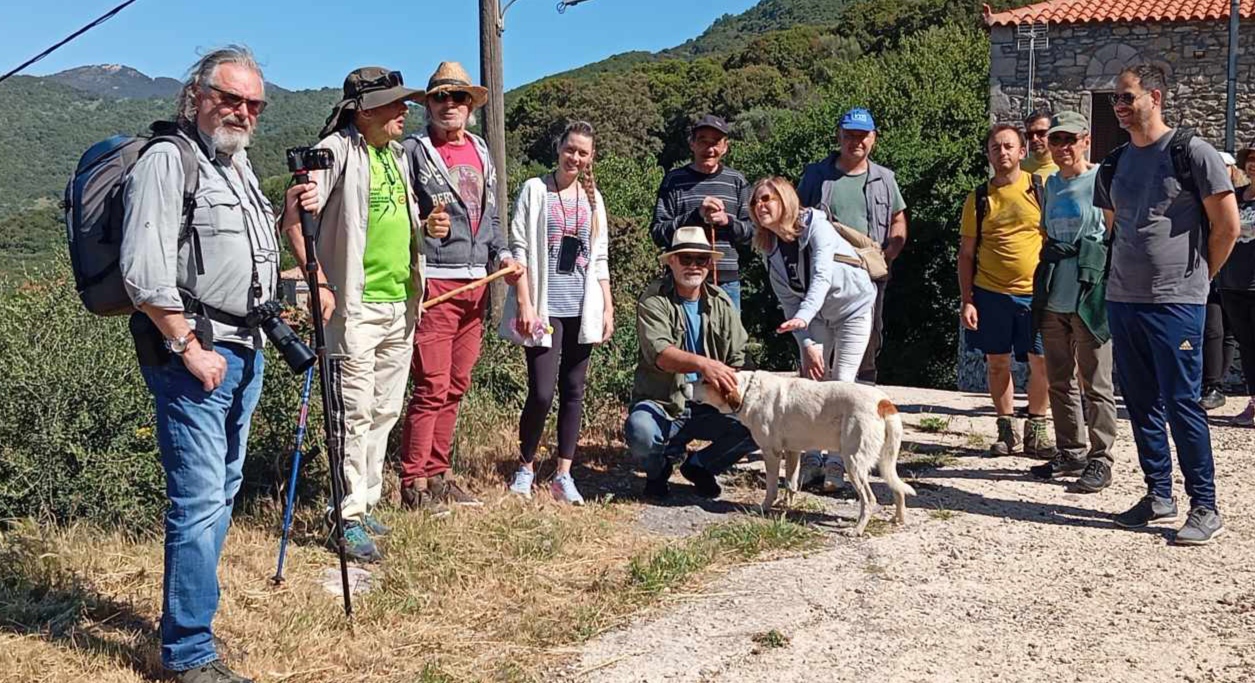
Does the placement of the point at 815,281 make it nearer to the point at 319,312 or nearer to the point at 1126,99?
the point at 1126,99

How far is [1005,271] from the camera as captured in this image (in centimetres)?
610

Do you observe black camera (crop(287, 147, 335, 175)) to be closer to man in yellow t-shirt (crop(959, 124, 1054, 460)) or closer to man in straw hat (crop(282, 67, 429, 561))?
man in straw hat (crop(282, 67, 429, 561))

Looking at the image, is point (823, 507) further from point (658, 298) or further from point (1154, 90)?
point (1154, 90)

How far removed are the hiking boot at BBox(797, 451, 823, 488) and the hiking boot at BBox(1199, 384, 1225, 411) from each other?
3.81 metres

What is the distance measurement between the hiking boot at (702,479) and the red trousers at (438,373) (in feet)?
4.05

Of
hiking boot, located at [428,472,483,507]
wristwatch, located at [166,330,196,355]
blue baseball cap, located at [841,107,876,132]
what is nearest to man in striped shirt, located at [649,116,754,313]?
blue baseball cap, located at [841,107,876,132]

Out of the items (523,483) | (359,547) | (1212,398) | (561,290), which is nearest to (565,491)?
(523,483)

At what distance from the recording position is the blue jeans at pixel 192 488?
3107 millimetres

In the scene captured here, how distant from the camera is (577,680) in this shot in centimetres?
346

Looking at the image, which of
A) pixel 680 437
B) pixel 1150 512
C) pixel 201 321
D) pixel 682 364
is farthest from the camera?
pixel 680 437

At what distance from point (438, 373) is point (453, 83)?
1.33 metres

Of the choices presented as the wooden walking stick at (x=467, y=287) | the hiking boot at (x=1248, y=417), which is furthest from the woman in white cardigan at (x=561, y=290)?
the hiking boot at (x=1248, y=417)

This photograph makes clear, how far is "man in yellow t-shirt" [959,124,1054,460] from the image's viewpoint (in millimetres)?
6066

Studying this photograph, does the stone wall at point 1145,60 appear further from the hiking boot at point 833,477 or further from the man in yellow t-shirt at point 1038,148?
the hiking boot at point 833,477
